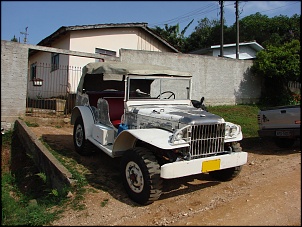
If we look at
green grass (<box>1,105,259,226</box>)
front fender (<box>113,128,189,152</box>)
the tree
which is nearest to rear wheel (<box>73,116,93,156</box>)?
green grass (<box>1,105,259,226</box>)

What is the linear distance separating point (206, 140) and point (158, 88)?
182cm

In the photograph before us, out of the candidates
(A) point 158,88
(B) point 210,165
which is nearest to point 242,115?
(A) point 158,88

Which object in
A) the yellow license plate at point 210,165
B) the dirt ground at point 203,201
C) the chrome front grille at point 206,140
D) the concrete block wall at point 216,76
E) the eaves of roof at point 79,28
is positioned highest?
the eaves of roof at point 79,28

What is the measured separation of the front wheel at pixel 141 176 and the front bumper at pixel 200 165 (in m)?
0.20

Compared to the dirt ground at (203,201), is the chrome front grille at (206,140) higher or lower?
higher

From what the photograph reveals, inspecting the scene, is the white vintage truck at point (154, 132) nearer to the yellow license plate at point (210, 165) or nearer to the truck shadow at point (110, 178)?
the yellow license plate at point (210, 165)

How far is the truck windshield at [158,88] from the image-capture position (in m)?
5.47

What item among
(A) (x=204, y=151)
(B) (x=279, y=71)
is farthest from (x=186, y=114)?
(B) (x=279, y=71)

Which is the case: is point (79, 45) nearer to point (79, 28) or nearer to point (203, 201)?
point (79, 28)

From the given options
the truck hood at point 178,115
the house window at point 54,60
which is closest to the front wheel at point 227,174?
the truck hood at point 178,115

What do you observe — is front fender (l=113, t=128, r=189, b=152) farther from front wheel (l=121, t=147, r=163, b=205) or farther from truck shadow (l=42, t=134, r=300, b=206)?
truck shadow (l=42, t=134, r=300, b=206)

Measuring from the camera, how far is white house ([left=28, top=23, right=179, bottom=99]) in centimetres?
1327

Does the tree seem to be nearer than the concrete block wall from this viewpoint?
No

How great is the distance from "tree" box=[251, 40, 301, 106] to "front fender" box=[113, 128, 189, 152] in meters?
12.3
